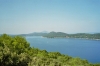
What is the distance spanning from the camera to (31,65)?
8445mm

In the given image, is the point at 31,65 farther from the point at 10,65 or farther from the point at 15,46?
the point at 15,46

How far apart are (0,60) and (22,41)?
11462 millimetres

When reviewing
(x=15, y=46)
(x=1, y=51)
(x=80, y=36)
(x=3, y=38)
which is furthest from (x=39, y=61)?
(x=80, y=36)

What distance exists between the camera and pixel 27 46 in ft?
64.6

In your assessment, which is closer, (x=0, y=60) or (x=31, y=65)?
(x=0, y=60)

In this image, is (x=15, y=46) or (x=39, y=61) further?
(x=15, y=46)

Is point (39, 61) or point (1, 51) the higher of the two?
point (1, 51)

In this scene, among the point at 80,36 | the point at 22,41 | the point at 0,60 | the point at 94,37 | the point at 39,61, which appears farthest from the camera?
the point at 80,36

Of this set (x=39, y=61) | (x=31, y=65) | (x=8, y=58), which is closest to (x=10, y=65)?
(x=8, y=58)

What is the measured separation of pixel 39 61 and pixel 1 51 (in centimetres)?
219

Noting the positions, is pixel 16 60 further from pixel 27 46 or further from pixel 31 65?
pixel 27 46

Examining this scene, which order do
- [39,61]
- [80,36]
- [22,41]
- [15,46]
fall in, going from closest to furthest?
[39,61] → [15,46] → [22,41] → [80,36]

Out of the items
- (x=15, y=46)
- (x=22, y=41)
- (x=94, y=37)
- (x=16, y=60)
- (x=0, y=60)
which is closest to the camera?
(x=0, y=60)

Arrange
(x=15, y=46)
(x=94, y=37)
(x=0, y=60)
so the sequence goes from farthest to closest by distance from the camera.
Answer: (x=94, y=37) → (x=15, y=46) → (x=0, y=60)
